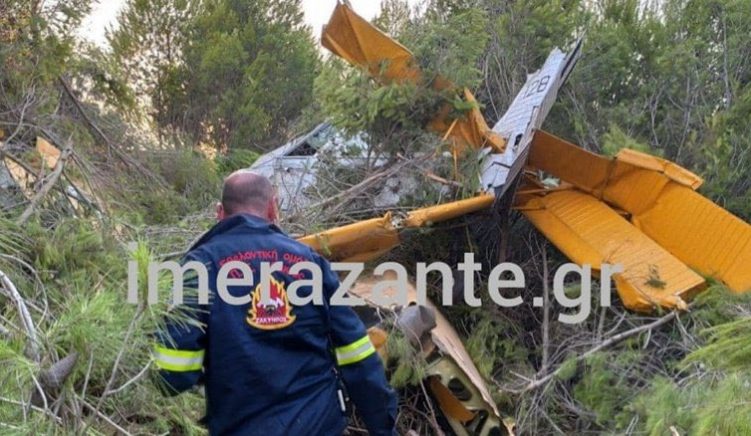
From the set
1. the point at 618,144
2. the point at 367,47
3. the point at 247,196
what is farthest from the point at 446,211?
the point at 247,196

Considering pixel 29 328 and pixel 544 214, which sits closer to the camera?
pixel 29 328

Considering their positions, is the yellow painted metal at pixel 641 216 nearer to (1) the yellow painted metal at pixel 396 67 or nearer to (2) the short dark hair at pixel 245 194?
(1) the yellow painted metal at pixel 396 67

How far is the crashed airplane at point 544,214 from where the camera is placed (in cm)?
377

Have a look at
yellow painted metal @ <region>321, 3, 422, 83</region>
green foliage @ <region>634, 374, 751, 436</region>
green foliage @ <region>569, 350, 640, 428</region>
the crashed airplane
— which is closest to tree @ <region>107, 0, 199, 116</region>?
yellow painted metal @ <region>321, 3, 422, 83</region>

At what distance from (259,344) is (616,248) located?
9.75 feet

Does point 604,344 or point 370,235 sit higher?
point 370,235

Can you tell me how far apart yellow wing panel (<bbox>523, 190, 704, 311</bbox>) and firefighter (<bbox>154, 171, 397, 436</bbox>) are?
2554 mm

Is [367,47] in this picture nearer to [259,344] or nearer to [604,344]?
[604,344]

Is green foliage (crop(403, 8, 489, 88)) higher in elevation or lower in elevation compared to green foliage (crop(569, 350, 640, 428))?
higher

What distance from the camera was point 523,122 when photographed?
5.12 m

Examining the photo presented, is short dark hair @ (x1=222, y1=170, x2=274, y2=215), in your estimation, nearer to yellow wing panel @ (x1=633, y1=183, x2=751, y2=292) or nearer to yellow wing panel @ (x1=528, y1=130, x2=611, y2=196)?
yellow wing panel @ (x1=528, y1=130, x2=611, y2=196)

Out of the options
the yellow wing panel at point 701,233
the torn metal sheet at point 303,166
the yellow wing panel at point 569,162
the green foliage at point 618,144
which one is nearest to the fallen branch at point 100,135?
the torn metal sheet at point 303,166

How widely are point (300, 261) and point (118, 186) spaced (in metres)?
2.57

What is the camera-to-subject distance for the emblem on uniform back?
2020 mm
